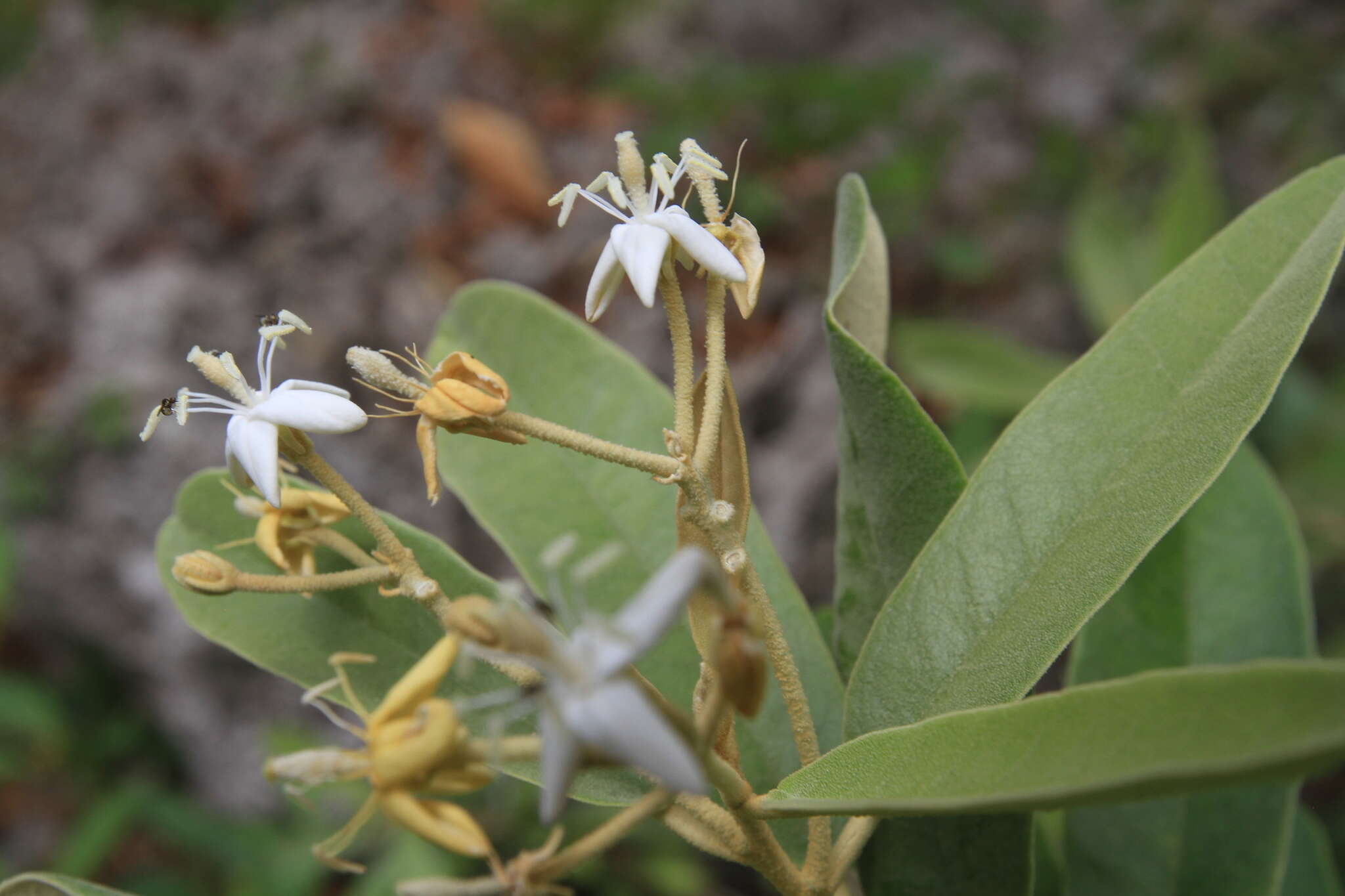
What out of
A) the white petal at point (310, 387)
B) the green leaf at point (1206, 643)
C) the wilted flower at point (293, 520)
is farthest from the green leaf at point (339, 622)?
the green leaf at point (1206, 643)

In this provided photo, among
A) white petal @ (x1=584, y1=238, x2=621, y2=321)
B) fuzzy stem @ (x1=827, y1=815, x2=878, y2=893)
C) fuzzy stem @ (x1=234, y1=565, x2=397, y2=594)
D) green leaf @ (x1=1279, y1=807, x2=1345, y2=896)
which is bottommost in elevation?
Result: green leaf @ (x1=1279, y1=807, x2=1345, y2=896)

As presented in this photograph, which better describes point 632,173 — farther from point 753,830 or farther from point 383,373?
point 753,830

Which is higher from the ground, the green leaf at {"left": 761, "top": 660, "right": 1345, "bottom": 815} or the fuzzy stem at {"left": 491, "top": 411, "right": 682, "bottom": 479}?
the fuzzy stem at {"left": 491, "top": 411, "right": 682, "bottom": 479}

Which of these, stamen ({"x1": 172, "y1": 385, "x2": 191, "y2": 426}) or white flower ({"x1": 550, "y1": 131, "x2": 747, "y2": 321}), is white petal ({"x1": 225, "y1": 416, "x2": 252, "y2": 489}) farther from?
white flower ({"x1": 550, "y1": 131, "x2": 747, "y2": 321})

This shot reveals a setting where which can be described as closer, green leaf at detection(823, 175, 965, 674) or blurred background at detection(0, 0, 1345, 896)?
green leaf at detection(823, 175, 965, 674)

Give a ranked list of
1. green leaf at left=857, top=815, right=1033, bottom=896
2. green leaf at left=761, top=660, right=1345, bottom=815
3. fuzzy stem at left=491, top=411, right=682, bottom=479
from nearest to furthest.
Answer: green leaf at left=761, top=660, right=1345, bottom=815 < fuzzy stem at left=491, top=411, right=682, bottom=479 < green leaf at left=857, top=815, right=1033, bottom=896

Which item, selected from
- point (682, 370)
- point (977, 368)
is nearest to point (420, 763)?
point (682, 370)

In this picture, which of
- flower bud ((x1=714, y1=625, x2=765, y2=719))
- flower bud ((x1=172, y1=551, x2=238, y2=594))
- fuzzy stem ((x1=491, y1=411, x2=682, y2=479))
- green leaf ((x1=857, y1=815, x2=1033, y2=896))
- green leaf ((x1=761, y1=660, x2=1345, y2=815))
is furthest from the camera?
green leaf ((x1=857, y1=815, x2=1033, y2=896))

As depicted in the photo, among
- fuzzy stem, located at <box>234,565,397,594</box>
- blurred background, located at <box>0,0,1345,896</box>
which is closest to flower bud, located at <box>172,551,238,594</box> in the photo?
fuzzy stem, located at <box>234,565,397,594</box>

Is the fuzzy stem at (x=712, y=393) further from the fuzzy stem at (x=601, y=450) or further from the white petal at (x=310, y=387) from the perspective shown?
the white petal at (x=310, y=387)
